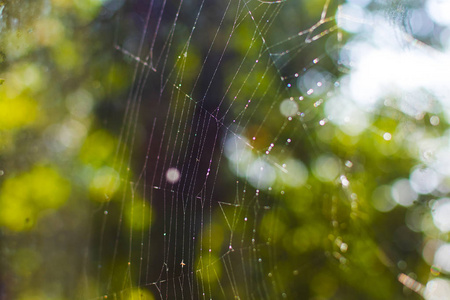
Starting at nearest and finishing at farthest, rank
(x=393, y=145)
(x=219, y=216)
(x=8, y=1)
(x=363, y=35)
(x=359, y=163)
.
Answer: (x=8, y=1) → (x=219, y=216) → (x=363, y=35) → (x=359, y=163) → (x=393, y=145)

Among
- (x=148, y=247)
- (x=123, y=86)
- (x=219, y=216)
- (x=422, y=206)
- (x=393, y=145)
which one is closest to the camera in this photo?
(x=148, y=247)

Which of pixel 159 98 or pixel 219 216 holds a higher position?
pixel 159 98

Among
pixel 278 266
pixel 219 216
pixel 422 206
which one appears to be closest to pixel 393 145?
pixel 422 206

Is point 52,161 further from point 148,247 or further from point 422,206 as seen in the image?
point 422,206

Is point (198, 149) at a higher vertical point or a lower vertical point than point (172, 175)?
higher
